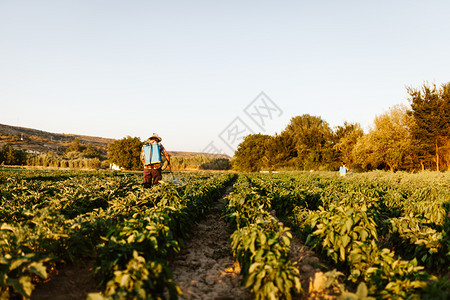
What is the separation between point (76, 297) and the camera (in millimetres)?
2844

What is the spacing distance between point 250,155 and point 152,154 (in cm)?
4529

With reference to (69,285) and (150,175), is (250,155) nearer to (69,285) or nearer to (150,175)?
(150,175)

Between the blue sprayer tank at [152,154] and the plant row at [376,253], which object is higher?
the blue sprayer tank at [152,154]

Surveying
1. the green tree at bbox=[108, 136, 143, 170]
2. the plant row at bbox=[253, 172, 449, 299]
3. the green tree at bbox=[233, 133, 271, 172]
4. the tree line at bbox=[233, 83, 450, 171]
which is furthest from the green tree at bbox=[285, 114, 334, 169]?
the plant row at bbox=[253, 172, 449, 299]

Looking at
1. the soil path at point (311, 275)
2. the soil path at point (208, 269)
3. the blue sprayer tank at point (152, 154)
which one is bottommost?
the soil path at point (208, 269)

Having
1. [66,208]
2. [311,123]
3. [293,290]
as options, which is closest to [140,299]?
[293,290]

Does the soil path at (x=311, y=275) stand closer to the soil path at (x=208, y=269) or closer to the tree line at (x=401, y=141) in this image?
the soil path at (x=208, y=269)

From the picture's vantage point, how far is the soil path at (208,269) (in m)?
3.13

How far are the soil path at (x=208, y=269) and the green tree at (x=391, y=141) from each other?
76.5ft

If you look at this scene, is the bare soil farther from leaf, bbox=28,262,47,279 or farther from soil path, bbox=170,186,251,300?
soil path, bbox=170,186,251,300

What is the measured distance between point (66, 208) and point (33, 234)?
2.56 meters

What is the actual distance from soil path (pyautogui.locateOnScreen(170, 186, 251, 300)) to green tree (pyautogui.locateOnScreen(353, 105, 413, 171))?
23303mm

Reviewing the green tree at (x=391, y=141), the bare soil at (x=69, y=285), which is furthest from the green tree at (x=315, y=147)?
the bare soil at (x=69, y=285)

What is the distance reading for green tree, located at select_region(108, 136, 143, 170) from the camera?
48.2 meters
